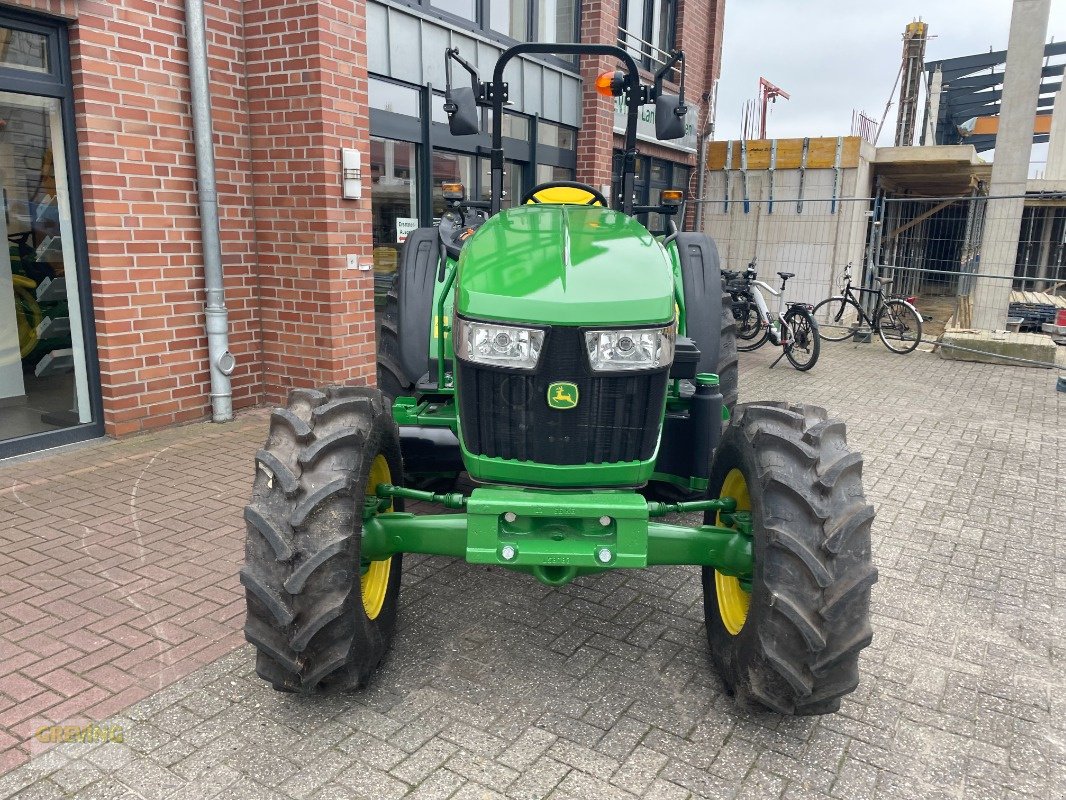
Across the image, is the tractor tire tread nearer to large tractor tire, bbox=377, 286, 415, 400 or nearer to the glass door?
large tractor tire, bbox=377, 286, 415, 400

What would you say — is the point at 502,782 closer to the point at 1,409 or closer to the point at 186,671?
the point at 186,671

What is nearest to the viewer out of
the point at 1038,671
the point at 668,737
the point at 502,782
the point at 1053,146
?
the point at 502,782

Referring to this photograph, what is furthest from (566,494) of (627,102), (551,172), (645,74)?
(645,74)

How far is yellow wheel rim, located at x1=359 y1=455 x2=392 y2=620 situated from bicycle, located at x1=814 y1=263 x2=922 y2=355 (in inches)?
355

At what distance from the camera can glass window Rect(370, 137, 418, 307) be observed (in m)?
7.24

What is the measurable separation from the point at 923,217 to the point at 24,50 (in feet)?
51.9

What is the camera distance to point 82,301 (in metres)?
5.55

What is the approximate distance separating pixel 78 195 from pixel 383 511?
12.2 ft

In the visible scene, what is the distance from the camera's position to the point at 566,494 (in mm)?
2818

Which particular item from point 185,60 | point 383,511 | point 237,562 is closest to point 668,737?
point 383,511

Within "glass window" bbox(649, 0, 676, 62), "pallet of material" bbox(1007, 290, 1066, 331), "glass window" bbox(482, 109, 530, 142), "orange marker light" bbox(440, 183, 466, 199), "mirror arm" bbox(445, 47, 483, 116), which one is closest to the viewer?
"mirror arm" bbox(445, 47, 483, 116)

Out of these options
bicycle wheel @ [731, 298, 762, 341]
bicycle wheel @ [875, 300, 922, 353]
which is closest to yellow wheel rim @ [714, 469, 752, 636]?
bicycle wheel @ [731, 298, 762, 341]

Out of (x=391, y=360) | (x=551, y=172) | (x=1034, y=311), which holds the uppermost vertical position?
(x=551, y=172)

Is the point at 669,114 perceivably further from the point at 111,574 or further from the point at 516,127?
the point at 516,127
